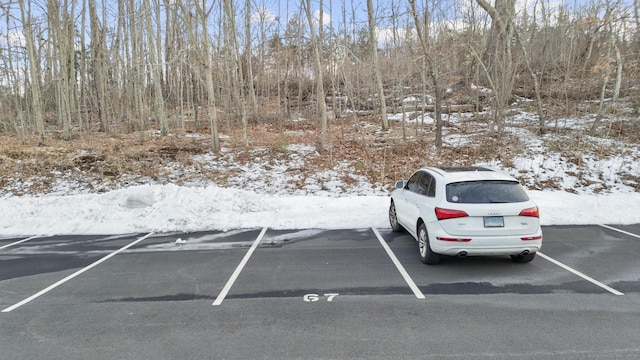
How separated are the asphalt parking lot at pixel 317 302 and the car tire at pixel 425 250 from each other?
0.15 m

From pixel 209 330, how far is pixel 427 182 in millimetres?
4503

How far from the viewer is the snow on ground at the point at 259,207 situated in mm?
9531

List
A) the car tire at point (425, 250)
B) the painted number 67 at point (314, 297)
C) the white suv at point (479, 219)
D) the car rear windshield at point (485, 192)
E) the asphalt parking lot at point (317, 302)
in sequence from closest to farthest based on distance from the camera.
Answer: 1. the asphalt parking lot at point (317, 302)
2. the painted number 67 at point (314, 297)
3. the white suv at point (479, 219)
4. the car rear windshield at point (485, 192)
5. the car tire at point (425, 250)

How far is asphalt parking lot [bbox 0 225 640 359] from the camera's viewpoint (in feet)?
12.8

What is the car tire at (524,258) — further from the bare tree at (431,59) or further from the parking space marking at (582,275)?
the bare tree at (431,59)

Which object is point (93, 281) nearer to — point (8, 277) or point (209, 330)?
point (8, 277)

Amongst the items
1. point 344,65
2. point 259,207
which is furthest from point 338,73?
point 259,207

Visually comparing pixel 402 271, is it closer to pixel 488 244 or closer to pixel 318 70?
pixel 488 244

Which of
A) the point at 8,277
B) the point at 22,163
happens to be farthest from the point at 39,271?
the point at 22,163

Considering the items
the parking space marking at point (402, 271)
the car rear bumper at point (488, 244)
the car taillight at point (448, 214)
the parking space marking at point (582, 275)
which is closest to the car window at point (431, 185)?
the car taillight at point (448, 214)

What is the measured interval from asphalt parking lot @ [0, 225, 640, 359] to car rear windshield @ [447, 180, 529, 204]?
3.83ft

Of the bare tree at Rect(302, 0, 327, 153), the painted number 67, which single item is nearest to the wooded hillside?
the bare tree at Rect(302, 0, 327, 153)

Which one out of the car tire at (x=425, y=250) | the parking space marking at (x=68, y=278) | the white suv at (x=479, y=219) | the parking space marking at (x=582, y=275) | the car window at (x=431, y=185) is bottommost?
the parking space marking at (x=582, y=275)

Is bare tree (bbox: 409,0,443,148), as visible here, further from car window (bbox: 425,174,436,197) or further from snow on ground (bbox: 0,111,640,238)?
car window (bbox: 425,174,436,197)
